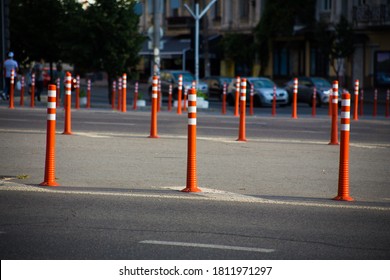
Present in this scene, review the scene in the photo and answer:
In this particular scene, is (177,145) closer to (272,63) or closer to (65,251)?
(65,251)

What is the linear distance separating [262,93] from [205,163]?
93.9 ft

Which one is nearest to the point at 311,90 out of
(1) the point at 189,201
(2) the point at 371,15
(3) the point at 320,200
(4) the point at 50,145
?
(2) the point at 371,15

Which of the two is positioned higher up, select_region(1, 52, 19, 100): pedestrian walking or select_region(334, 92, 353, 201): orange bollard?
select_region(1, 52, 19, 100): pedestrian walking

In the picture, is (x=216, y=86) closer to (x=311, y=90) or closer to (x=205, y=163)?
(x=311, y=90)

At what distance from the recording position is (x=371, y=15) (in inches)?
2239

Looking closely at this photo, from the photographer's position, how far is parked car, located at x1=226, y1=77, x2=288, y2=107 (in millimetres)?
44219

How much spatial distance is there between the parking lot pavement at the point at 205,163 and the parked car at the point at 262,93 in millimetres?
19617

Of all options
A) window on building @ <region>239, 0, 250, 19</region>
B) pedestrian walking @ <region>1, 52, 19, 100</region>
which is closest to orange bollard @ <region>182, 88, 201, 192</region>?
pedestrian walking @ <region>1, 52, 19, 100</region>

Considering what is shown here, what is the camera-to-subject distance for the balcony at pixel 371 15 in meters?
56.0

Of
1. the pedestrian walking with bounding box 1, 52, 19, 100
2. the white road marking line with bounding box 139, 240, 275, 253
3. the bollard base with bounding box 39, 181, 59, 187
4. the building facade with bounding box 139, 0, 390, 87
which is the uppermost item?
the building facade with bounding box 139, 0, 390, 87

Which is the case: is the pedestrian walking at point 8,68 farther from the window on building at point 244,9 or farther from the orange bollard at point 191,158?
the window on building at point 244,9

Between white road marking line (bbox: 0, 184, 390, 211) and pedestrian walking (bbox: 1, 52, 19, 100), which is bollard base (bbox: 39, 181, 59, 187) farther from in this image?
pedestrian walking (bbox: 1, 52, 19, 100)

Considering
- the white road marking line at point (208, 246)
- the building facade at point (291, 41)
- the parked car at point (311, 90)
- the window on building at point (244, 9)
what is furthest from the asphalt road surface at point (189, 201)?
the window on building at point (244, 9)

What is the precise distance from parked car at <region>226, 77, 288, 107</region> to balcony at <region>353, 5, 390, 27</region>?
12564 millimetres
